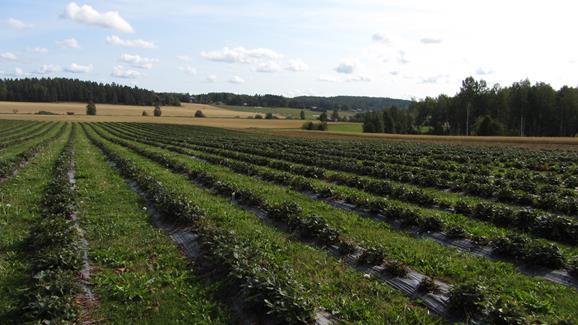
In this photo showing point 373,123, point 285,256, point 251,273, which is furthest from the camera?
point 373,123

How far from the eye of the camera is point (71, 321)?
7.50 meters

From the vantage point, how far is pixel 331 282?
911 cm

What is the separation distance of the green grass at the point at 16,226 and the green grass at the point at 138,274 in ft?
4.39

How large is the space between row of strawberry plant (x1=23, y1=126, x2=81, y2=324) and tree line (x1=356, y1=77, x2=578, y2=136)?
92470mm

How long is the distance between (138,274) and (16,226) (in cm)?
599

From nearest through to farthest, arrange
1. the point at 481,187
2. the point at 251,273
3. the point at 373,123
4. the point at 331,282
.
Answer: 1. the point at 251,273
2. the point at 331,282
3. the point at 481,187
4. the point at 373,123

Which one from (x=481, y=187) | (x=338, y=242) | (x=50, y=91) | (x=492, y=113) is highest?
(x=50, y=91)

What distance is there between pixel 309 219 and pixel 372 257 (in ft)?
9.58

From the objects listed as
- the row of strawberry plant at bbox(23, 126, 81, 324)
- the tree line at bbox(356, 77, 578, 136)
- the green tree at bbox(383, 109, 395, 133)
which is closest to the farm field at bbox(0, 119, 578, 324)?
the row of strawberry plant at bbox(23, 126, 81, 324)

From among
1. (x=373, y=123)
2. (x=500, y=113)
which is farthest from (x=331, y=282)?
(x=373, y=123)

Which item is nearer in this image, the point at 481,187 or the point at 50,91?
the point at 481,187

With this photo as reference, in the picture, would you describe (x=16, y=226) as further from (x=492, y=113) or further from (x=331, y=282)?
(x=492, y=113)

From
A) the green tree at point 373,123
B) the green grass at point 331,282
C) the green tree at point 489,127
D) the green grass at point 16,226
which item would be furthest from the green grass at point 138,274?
the green tree at point 373,123

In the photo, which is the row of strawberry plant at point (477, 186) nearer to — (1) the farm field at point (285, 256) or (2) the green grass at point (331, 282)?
(1) the farm field at point (285, 256)
